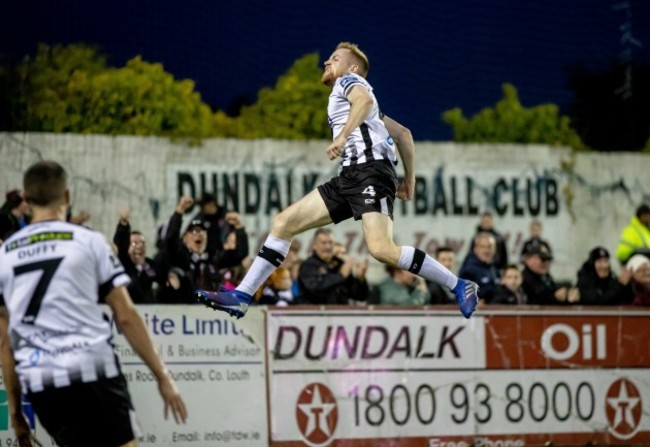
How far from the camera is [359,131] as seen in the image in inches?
403

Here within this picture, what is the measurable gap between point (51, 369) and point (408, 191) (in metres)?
4.75

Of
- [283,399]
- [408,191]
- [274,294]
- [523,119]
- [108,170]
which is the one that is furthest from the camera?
[523,119]

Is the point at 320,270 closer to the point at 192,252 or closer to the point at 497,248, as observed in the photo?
the point at 192,252

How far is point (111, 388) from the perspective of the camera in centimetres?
656

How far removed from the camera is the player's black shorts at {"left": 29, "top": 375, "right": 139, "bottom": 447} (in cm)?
649

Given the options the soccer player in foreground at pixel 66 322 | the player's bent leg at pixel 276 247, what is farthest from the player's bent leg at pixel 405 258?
the soccer player in foreground at pixel 66 322

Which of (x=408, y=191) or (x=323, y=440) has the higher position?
(x=408, y=191)

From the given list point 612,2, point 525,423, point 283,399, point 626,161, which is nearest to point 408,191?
point 283,399

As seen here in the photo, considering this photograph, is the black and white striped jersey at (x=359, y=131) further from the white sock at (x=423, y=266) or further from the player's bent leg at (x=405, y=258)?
the white sock at (x=423, y=266)

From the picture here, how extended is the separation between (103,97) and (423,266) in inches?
530

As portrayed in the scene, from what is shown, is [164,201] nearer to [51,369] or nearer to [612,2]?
[612,2]

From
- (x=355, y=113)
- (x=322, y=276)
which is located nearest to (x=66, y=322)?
(x=355, y=113)

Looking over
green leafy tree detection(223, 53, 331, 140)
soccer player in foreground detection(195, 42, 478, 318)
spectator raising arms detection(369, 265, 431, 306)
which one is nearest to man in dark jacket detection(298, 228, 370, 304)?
spectator raising arms detection(369, 265, 431, 306)

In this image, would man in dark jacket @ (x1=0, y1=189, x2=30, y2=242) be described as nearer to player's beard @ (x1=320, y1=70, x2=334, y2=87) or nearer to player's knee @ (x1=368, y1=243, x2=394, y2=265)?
player's beard @ (x1=320, y1=70, x2=334, y2=87)
